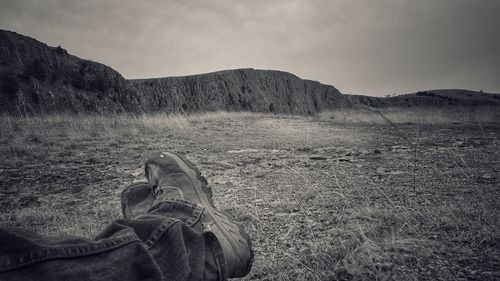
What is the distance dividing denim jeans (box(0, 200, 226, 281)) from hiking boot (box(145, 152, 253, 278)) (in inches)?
2.7

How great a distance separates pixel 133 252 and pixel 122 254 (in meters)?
0.03

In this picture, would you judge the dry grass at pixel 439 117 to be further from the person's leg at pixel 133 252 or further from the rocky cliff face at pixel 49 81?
the rocky cliff face at pixel 49 81

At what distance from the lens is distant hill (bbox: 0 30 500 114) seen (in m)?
15.2

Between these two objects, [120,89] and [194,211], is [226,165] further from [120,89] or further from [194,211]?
[120,89]

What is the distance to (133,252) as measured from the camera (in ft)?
2.50

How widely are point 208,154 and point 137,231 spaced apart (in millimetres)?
3171

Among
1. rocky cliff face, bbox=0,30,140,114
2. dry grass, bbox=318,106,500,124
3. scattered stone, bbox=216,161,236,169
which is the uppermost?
rocky cliff face, bbox=0,30,140,114

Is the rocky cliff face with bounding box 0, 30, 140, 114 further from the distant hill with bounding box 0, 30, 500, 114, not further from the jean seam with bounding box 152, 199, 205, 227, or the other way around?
the jean seam with bounding box 152, 199, 205, 227

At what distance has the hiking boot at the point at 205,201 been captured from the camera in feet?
3.29

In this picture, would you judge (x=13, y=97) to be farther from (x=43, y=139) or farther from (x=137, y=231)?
(x=137, y=231)

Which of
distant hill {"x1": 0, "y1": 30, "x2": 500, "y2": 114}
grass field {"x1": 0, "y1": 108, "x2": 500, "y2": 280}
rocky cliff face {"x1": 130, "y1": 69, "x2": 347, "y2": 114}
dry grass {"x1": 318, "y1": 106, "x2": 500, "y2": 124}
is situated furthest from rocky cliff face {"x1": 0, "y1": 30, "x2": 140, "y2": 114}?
dry grass {"x1": 318, "y1": 106, "x2": 500, "y2": 124}

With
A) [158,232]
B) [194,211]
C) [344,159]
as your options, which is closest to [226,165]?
[344,159]

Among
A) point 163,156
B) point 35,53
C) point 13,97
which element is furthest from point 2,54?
point 163,156

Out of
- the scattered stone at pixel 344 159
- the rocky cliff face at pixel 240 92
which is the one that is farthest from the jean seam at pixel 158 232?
the rocky cliff face at pixel 240 92
